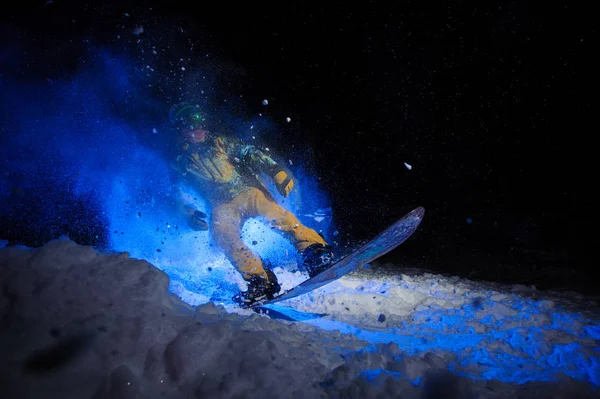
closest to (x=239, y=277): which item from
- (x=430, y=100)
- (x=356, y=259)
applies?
(x=356, y=259)

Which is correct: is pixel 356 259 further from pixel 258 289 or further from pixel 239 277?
pixel 239 277

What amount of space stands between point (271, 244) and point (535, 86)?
46.6 feet

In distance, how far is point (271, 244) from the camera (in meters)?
7.29

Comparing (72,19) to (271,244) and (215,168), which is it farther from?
(271,244)

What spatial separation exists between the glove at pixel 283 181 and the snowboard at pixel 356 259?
90.6 inches

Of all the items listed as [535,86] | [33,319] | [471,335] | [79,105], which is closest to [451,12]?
[535,86]

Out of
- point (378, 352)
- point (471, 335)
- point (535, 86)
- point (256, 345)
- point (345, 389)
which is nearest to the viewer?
point (345, 389)

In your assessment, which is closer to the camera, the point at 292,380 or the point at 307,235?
the point at 292,380

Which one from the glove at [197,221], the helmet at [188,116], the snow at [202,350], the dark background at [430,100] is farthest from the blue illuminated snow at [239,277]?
the dark background at [430,100]

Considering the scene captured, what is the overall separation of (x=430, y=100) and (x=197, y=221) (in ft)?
49.7

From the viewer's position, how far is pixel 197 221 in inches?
223

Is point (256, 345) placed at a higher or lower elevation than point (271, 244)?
lower

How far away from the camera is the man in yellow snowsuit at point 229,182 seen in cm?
416

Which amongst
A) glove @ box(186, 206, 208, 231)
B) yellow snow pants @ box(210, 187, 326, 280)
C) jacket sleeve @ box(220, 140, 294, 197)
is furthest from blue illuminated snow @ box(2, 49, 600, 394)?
jacket sleeve @ box(220, 140, 294, 197)
